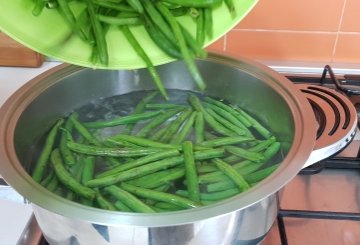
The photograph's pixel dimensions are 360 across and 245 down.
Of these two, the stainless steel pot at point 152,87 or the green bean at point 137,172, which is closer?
the stainless steel pot at point 152,87

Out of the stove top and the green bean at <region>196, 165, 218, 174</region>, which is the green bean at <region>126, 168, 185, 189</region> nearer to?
the green bean at <region>196, 165, 218, 174</region>

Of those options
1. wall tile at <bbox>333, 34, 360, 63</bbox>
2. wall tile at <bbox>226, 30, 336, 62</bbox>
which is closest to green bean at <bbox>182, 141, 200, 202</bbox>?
wall tile at <bbox>226, 30, 336, 62</bbox>

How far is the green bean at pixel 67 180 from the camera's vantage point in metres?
0.63

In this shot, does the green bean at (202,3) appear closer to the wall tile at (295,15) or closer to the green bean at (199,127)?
the green bean at (199,127)

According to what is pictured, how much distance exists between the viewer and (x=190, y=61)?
60cm

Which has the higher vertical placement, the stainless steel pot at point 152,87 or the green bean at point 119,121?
the stainless steel pot at point 152,87

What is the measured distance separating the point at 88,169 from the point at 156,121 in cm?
16

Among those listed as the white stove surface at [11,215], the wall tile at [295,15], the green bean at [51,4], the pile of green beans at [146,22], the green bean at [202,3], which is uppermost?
the green bean at [202,3]

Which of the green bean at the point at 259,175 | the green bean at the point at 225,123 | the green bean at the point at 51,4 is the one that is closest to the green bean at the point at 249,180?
the green bean at the point at 259,175

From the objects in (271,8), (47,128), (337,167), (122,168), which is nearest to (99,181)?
(122,168)

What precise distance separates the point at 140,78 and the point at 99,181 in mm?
266

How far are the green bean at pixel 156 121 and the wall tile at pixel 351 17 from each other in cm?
39

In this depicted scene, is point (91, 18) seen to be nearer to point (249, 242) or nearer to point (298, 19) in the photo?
point (249, 242)

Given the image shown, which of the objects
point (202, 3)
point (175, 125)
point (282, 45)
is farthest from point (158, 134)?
point (282, 45)
